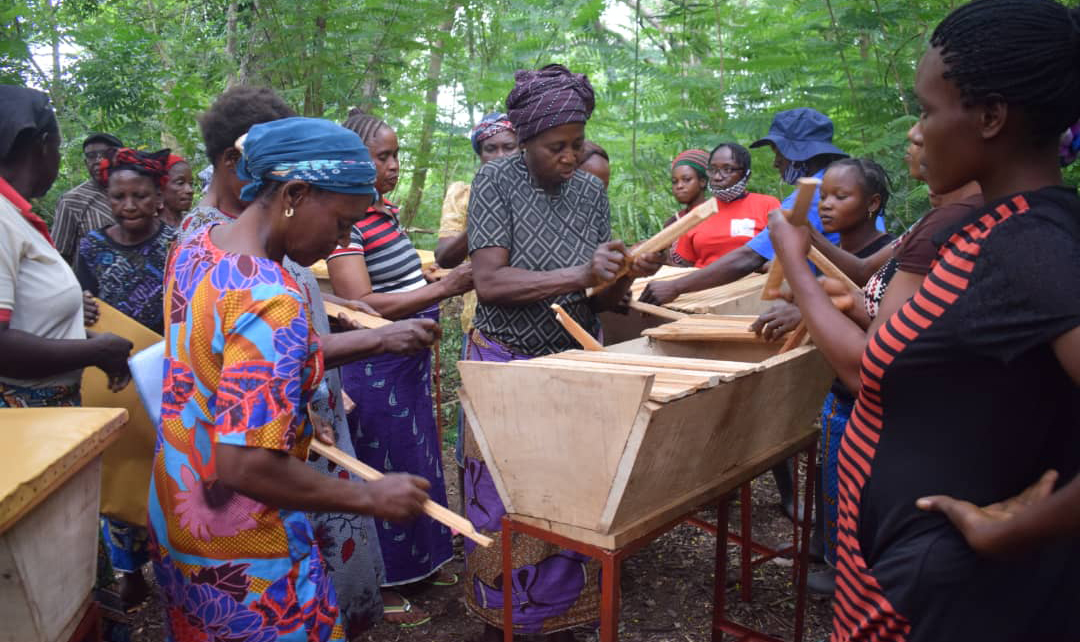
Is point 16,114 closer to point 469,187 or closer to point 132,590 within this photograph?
point 132,590

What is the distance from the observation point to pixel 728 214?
5.05 metres

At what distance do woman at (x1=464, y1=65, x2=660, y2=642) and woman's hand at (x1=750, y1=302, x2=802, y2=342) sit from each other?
18.1 inches

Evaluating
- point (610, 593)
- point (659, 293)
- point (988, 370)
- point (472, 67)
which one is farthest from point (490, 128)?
point (472, 67)

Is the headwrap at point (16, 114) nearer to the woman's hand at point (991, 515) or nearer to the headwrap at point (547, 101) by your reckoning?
the headwrap at point (547, 101)

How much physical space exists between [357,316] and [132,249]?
1.58 meters

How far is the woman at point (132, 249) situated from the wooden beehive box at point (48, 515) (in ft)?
6.39

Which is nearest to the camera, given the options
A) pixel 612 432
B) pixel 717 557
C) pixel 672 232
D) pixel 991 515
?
pixel 991 515

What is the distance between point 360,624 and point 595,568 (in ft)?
2.84

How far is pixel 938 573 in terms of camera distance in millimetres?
1471

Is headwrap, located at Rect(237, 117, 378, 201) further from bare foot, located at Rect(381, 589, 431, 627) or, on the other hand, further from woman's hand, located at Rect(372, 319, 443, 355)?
bare foot, located at Rect(381, 589, 431, 627)

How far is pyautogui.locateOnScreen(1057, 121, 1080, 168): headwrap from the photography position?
1.73 meters

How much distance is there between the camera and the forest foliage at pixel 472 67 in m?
6.06

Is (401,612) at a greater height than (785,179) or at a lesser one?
lesser

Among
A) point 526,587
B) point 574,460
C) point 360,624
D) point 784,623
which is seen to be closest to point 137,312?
point 360,624
